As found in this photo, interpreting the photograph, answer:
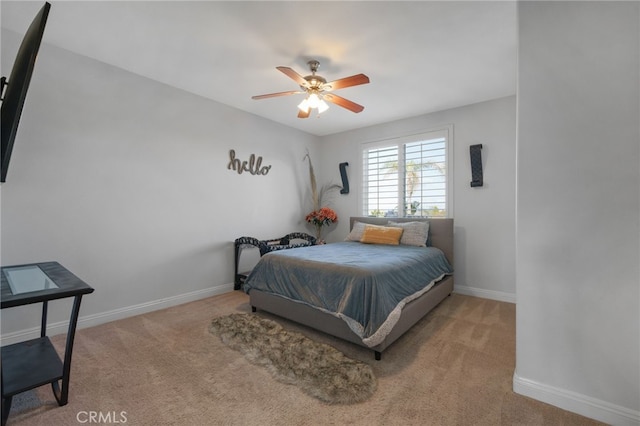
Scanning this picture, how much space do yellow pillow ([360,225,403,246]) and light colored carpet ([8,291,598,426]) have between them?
1.29 metres

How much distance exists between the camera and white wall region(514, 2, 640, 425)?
1.51 m

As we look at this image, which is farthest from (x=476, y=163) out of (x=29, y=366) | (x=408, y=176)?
(x=29, y=366)

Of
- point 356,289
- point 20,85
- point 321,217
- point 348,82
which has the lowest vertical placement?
point 356,289

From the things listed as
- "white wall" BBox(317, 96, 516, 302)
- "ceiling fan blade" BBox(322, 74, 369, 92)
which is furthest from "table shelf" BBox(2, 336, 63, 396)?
"white wall" BBox(317, 96, 516, 302)

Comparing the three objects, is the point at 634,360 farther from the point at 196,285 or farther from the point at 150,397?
the point at 196,285

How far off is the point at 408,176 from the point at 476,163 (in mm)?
958

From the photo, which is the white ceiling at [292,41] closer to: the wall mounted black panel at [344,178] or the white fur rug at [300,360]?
the wall mounted black panel at [344,178]

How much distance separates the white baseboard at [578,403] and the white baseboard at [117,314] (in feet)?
11.0

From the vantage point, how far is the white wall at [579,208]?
1506mm

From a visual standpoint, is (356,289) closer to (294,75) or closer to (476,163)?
(294,75)

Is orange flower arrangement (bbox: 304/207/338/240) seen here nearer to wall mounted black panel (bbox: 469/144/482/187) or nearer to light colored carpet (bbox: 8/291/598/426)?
wall mounted black panel (bbox: 469/144/482/187)

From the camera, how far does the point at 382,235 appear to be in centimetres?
393

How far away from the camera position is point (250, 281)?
3.15 meters

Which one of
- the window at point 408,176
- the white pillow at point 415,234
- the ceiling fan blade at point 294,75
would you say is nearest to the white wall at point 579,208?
the ceiling fan blade at point 294,75
